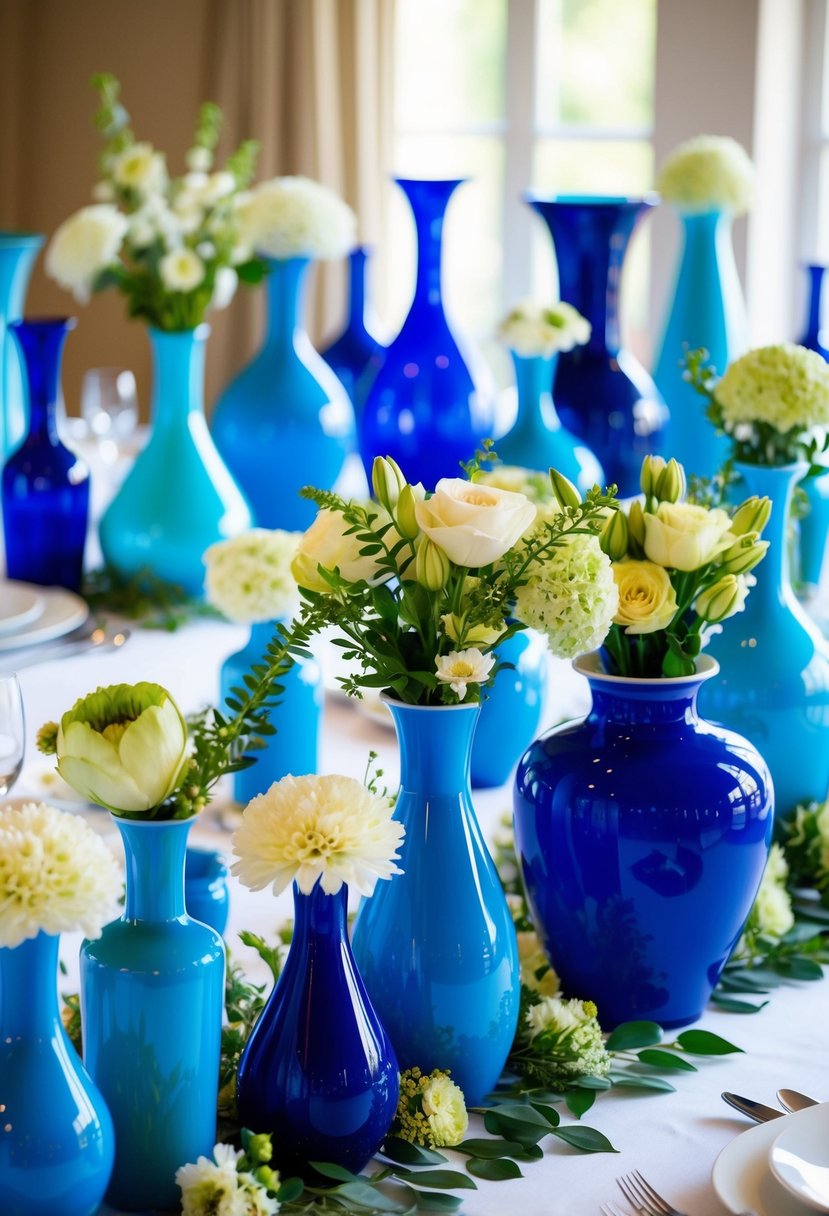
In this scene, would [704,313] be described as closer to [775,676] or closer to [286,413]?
[286,413]

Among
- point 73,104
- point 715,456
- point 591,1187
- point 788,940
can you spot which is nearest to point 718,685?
point 788,940

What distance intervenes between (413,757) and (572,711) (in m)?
0.67

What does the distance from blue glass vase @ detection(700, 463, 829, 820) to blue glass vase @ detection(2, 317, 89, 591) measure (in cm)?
85

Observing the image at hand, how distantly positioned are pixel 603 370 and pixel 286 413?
1.31ft

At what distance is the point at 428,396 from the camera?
5.95 feet

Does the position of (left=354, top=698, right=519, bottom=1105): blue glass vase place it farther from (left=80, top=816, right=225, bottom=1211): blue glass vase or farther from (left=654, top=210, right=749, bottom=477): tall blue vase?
(left=654, top=210, right=749, bottom=477): tall blue vase

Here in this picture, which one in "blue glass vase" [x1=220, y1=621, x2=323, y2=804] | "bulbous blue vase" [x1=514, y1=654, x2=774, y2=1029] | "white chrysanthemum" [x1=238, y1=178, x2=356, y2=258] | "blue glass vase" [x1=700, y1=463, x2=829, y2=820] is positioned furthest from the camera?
"white chrysanthemum" [x1=238, y1=178, x2=356, y2=258]

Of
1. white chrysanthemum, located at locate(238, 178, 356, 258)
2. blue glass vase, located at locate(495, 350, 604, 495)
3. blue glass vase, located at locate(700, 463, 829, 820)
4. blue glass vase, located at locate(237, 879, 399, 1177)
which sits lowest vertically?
blue glass vase, located at locate(237, 879, 399, 1177)

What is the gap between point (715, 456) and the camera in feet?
6.44

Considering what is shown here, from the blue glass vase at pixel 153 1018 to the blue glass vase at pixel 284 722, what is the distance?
524mm

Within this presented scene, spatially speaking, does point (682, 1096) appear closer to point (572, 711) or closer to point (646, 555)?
point (646, 555)

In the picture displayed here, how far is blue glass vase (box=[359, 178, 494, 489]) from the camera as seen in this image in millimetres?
1814

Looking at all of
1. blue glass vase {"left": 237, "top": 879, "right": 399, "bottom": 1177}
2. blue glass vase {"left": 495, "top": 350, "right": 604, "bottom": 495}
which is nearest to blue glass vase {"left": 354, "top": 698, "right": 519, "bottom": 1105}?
blue glass vase {"left": 237, "top": 879, "right": 399, "bottom": 1177}

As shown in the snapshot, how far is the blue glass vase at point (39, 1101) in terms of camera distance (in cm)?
64
